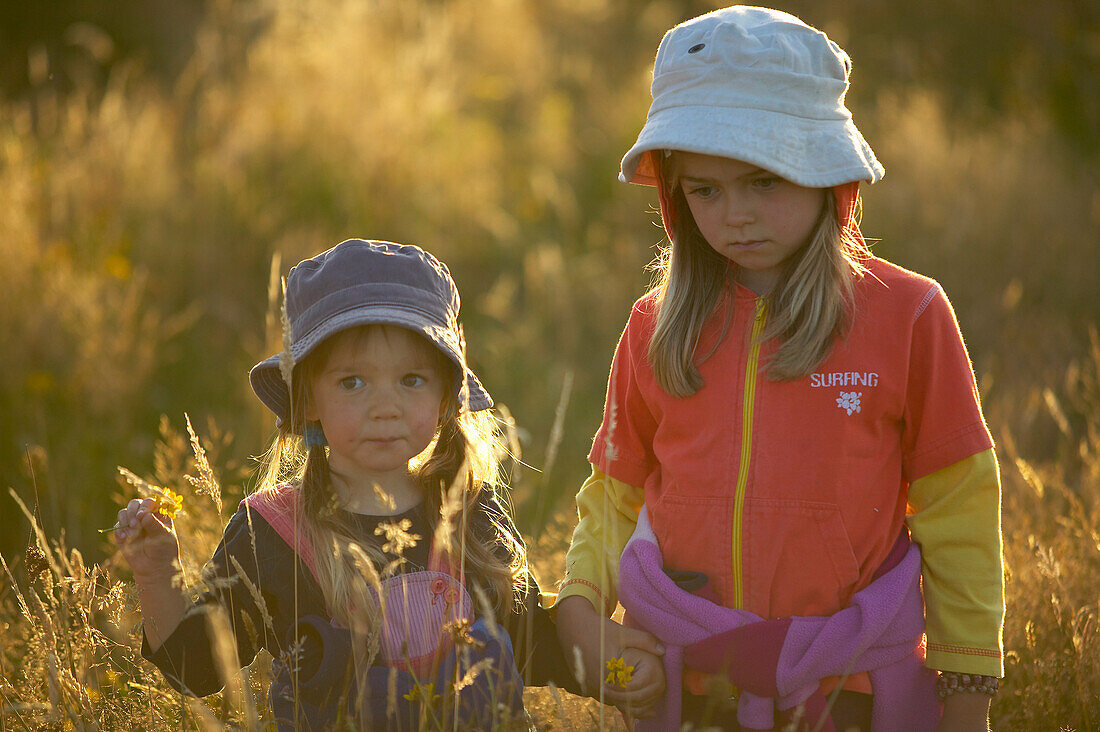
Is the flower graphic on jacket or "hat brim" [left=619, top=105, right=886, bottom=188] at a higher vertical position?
"hat brim" [left=619, top=105, right=886, bottom=188]

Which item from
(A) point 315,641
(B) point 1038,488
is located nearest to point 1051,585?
(B) point 1038,488

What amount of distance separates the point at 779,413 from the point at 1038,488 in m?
1.14

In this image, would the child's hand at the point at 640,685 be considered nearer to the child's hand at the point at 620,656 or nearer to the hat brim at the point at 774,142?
the child's hand at the point at 620,656

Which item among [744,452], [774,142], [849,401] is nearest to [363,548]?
[744,452]

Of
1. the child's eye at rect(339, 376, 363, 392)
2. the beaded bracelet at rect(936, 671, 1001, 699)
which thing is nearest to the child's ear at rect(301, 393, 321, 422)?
the child's eye at rect(339, 376, 363, 392)

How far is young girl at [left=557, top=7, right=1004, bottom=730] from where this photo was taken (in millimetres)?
2113

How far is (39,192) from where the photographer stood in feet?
17.1

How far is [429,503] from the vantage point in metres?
2.39

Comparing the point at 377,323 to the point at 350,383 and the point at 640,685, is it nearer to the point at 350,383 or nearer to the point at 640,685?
the point at 350,383

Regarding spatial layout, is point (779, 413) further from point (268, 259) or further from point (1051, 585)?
point (268, 259)

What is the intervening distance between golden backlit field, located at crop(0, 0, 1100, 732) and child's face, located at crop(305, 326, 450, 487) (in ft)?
0.99

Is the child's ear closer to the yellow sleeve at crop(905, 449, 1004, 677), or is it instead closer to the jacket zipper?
the jacket zipper

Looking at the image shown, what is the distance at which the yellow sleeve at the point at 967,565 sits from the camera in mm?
2107

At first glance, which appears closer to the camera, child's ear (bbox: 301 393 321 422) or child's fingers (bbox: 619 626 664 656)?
child's fingers (bbox: 619 626 664 656)
